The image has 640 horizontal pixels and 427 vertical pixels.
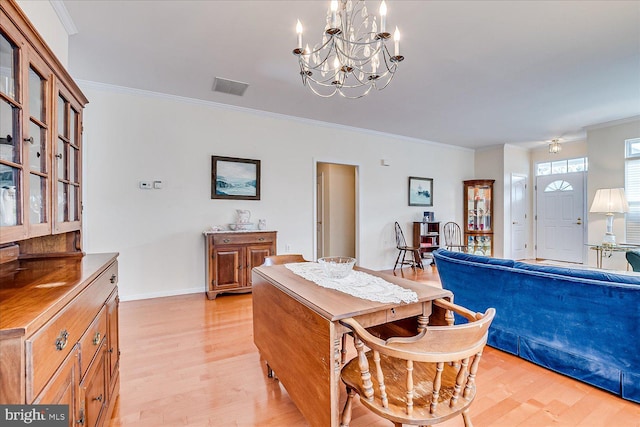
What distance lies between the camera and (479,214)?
23.0 ft

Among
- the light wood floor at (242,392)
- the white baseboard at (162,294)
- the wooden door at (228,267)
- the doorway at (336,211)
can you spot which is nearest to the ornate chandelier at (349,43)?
the light wood floor at (242,392)

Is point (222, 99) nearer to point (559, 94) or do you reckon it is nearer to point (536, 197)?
point (559, 94)

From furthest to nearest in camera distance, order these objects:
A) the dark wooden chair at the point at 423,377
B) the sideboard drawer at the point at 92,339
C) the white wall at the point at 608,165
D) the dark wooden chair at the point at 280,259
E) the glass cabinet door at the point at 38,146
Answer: the white wall at the point at 608,165 → the dark wooden chair at the point at 280,259 → the glass cabinet door at the point at 38,146 → the sideboard drawer at the point at 92,339 → the dark wooden chair at the point at 423,377

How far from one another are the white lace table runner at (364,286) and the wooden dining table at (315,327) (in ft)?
0.13

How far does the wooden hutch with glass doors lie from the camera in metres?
0.84

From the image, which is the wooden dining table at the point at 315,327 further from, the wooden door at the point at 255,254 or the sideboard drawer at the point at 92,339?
the wooden door at the point at 255,254

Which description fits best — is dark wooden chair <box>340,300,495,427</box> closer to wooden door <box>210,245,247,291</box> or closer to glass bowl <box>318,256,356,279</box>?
glass bowl <box>318,256,356,279</box>

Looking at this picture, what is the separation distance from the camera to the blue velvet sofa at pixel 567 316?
6.08 ft

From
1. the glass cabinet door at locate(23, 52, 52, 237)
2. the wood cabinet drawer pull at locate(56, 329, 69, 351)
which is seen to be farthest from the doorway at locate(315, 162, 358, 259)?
the wood cabinet drawer pull at locate(56, 329, 69, 351)

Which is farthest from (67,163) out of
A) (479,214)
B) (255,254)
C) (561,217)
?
(561,217)

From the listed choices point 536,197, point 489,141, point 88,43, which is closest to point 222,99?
point 88,43

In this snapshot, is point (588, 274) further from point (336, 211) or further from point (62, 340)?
point (336, 211)

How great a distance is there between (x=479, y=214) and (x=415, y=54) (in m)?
5.09

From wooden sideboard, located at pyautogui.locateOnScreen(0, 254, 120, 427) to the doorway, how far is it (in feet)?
16.1
